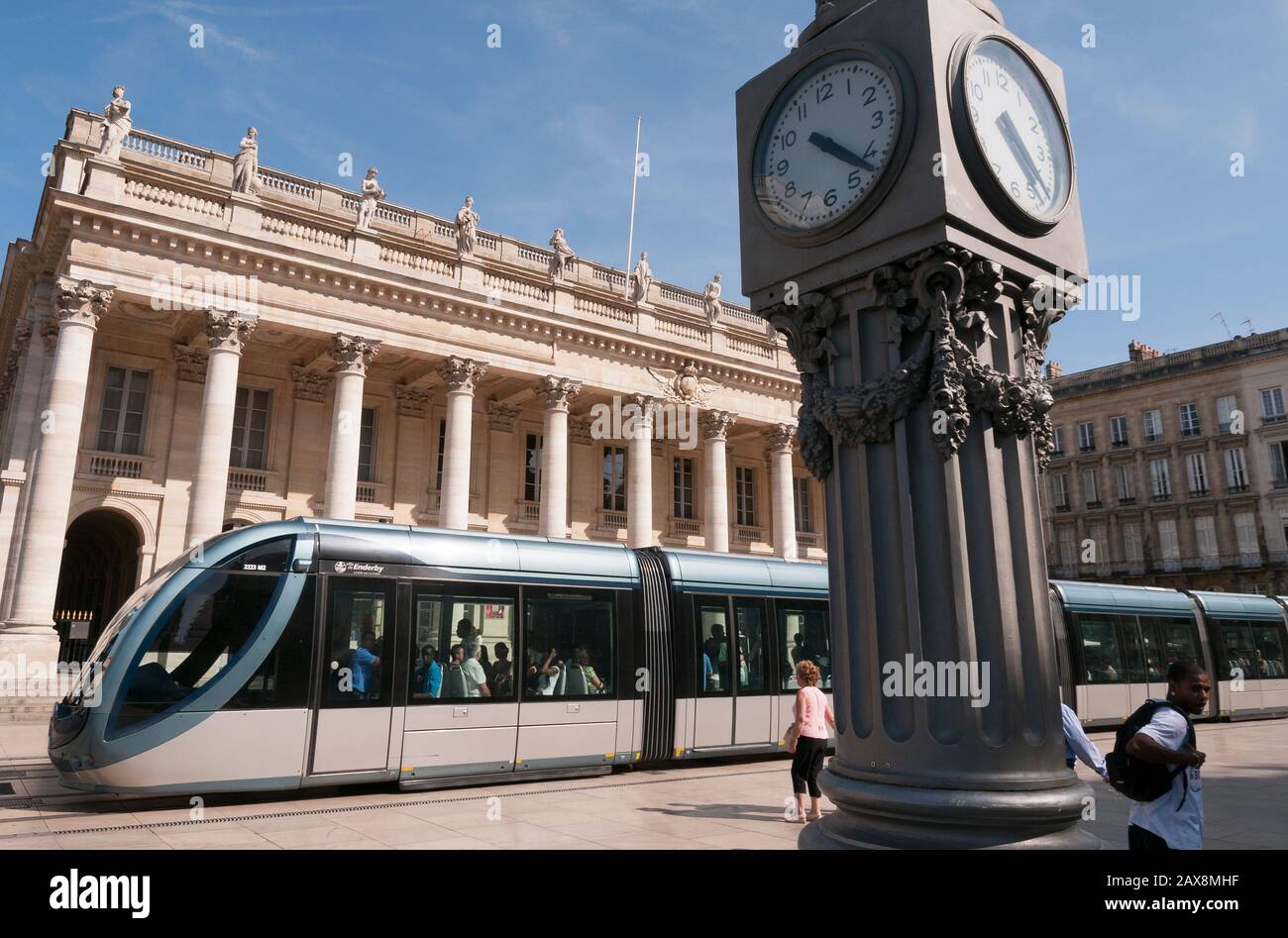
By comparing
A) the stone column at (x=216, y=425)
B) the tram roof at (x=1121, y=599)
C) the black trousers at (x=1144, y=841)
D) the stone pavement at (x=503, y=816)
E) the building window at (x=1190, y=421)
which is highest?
the building window at (x=1190, y=421)

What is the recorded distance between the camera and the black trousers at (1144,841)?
385 cm

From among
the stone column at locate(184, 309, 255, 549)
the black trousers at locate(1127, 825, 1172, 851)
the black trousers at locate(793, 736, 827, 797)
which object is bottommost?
the black trousers at locate(793, 736, 827, 797)

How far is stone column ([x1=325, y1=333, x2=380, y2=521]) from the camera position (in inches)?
923

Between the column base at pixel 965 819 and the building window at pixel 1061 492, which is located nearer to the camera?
the column base at pixel 965 819

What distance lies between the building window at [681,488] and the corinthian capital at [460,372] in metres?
10.5

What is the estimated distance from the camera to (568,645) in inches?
465

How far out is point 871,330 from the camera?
372 cm

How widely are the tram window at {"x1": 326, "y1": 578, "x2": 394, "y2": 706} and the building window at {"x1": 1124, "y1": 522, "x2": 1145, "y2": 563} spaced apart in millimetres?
49541

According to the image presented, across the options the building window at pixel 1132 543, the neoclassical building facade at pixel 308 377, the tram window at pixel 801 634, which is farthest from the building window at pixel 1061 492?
the tram window at pixel 801 634

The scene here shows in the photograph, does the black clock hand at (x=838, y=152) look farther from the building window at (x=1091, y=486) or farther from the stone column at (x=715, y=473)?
the building window at (x=1091, y=486)

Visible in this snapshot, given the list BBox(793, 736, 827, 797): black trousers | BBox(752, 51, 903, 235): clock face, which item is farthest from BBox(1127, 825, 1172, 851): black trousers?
BBox(793, 736, 827, 797): black trousers

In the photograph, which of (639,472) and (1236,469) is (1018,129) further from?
(1236,469)

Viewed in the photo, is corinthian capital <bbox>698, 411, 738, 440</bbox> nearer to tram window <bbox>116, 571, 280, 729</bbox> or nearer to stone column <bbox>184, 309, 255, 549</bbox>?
stone column <bbox>184, 309, 255, 549</bbox>
